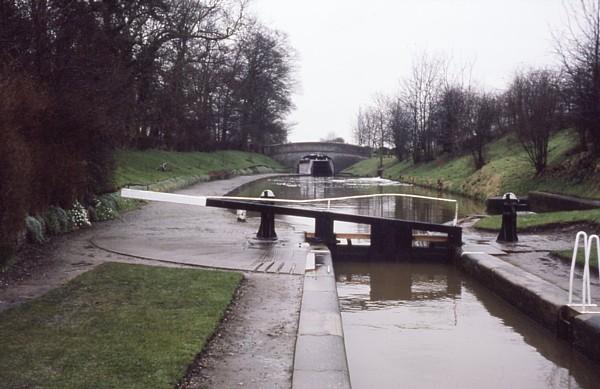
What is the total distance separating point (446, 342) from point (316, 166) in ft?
213

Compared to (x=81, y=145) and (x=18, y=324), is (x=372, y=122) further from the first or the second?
(x=18, y=324)

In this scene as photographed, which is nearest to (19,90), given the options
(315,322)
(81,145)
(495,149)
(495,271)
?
(81,145)

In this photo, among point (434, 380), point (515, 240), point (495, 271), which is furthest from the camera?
point (515, 240)

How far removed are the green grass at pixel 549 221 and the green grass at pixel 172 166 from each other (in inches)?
441

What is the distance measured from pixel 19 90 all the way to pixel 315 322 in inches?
240

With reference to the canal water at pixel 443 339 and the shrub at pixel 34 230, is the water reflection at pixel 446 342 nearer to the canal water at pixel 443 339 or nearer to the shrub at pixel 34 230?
the canal water at pixel 443 339

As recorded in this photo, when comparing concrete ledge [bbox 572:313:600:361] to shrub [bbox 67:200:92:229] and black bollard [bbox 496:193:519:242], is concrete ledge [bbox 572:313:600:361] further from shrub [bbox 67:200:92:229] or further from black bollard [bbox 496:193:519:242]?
shrub [bbox 67:200:92:229]

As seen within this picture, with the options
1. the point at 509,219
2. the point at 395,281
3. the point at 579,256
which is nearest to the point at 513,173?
the point at 509,219

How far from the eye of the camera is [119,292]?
744 cm

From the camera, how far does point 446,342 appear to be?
305 inches

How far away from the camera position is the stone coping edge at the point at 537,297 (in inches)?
276

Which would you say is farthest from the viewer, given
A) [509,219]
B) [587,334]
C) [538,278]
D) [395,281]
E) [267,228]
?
[509,219]

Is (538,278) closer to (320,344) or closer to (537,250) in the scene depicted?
(537,250)

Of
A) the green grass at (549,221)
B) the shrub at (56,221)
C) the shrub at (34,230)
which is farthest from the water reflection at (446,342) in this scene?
the shrub at (56,221)
